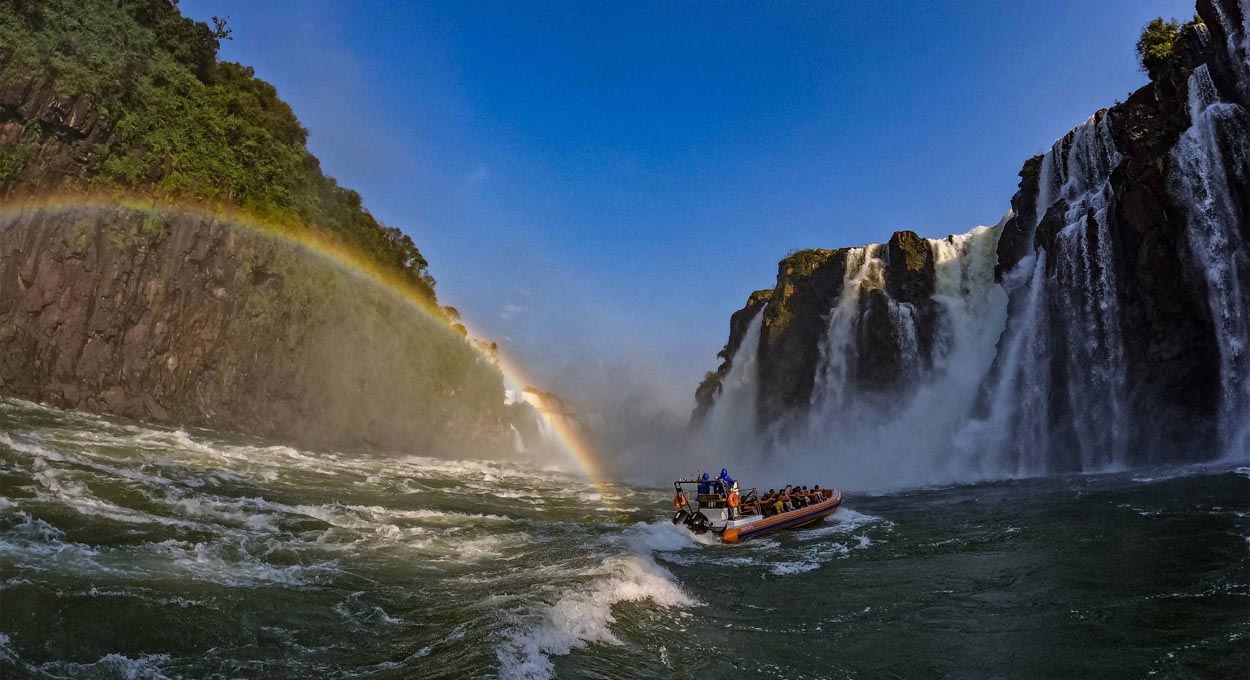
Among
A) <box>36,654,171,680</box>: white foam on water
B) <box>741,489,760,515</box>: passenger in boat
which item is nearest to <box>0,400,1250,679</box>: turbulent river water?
<box>36,654,171,680</box>: white foam on water

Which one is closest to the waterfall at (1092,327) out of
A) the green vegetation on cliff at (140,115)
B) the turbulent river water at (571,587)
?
the turbulent river water at (571,587)

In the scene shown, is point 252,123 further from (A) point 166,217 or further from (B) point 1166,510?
(B) point 1166,510

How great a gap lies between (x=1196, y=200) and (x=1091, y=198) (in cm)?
614

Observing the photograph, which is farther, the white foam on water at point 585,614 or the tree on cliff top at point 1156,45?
the tree on cliff top at point 1156,45

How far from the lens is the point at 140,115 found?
3800 centimetres

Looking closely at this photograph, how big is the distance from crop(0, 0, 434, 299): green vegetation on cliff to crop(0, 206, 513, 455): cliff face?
2539 mm

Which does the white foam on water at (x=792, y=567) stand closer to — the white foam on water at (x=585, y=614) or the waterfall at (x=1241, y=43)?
the white foam on water at (x=585, y=614)

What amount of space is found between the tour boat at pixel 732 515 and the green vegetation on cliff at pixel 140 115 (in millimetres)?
34908

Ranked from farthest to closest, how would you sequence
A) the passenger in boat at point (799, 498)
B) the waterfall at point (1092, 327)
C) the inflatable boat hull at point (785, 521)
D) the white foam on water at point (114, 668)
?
1. the waterfall at point (1092, 327)
2. the passenger in boat at point (799, 498)
3. the inflatable boat hull at point (785, 521)
4. the white foam on water at point (114, 668)

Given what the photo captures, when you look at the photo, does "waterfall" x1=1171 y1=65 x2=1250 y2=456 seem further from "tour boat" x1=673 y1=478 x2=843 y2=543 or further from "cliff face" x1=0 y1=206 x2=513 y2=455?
"cliff face" x1=0 y1=206 x2=513 y2=455

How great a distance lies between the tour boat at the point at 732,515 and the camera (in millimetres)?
18344

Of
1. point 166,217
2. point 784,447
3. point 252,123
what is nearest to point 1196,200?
point 784,447

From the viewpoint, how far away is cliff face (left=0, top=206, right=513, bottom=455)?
32.4m

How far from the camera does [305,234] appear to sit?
46750mm
